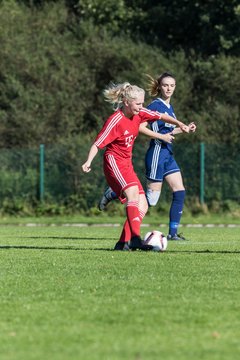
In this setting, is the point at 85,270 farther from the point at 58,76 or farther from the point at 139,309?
the point at 58,76

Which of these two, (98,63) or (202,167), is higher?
(98,63)

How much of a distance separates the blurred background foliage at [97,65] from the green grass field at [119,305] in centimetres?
2070

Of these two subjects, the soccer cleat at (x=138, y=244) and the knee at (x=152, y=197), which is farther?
the knee at (x=152, y=197)

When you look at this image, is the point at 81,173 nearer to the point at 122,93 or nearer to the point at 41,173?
the point at 41,173

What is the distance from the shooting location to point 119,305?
823 cm

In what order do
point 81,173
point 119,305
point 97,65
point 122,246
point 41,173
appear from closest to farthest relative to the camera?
point 119,305, point 122,246, point 41,173, point 81,173, point 97,65

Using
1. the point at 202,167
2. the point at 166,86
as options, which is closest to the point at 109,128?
the point at 166,86

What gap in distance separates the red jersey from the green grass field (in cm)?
128

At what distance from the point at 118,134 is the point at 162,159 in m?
3.14

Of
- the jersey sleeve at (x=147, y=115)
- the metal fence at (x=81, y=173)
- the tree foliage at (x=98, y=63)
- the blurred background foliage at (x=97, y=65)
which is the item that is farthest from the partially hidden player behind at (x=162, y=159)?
the tree foliage at (x=98, y=63)

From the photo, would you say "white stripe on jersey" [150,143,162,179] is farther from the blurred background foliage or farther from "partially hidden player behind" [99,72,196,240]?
the blurred background foliage

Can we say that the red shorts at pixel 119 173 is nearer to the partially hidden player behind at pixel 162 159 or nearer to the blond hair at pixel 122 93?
the blond hair at pixel 122 93

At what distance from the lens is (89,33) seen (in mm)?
39219

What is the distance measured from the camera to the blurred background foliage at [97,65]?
35.8 meters
